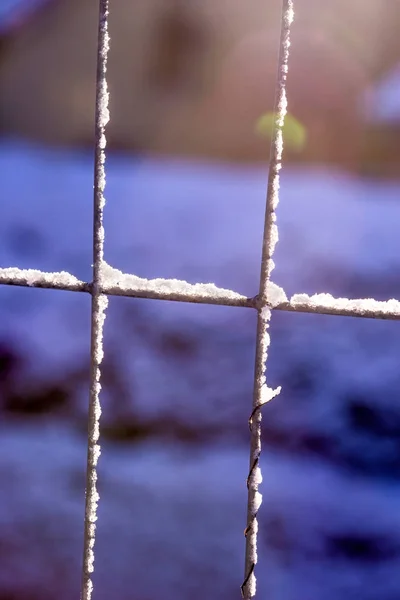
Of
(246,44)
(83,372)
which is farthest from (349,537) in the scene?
(246,44)

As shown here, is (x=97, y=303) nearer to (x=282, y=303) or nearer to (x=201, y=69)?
(x=282, y=303)

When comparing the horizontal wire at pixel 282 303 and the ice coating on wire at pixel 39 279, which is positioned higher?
the ice coating on wire at pixel 39 279

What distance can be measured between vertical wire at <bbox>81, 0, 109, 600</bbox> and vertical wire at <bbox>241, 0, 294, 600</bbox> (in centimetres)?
A: 19

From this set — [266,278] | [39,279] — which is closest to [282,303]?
[266,278]

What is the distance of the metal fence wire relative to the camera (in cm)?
60

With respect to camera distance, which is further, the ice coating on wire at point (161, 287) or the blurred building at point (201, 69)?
the blurred building at point (201, 69)

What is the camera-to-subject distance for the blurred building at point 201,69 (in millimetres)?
1596

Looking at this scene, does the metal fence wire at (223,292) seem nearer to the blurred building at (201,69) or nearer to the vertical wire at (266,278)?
the vertical wire at (266,278)

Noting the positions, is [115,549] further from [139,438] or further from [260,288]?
[260,288]

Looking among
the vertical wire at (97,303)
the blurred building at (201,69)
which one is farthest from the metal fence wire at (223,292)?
the blurred building at (201,69)

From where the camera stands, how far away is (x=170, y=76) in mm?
1919

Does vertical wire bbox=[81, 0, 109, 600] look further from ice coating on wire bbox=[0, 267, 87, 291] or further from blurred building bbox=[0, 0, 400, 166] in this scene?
blurred building bbox=[0, 0, 400, 166]

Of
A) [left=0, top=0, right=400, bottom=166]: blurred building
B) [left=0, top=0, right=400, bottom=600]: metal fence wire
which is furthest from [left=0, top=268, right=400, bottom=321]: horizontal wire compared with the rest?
[left=0, top=0, right=400, bottom=166]: blurred building

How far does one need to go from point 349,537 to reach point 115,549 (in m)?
0.95
